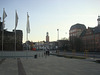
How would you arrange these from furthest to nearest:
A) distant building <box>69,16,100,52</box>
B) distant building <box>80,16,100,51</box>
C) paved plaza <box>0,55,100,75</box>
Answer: distant building <box>69,16,100,52</box> → distant building <box>80,16,100,51</box> → paved plaza <box>0,55,100,75</box>

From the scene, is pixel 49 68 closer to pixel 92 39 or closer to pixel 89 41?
pixel 92 39

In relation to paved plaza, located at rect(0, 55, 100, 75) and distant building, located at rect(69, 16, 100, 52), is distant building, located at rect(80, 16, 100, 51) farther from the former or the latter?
paved plaza, located at rect(0, 55, 100, 75)

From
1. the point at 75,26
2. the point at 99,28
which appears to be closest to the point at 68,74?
the point at 99,28

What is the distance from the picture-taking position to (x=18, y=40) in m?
47.4

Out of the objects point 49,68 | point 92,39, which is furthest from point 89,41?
point 49,68

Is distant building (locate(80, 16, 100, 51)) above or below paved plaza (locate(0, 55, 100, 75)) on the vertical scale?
above

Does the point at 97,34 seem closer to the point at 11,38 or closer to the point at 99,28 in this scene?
the point at 99,28

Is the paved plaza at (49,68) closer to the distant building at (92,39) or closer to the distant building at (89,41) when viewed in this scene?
the distant building at (89,41)

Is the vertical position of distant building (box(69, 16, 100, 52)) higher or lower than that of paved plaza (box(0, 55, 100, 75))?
higher

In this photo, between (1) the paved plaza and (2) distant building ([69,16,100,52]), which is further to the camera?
(2) distant building ([69,16,100,52])

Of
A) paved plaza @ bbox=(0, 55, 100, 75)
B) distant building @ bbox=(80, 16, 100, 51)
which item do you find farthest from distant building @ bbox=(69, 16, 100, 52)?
paved plaza @ bbox=(0, 55, 100, 75)

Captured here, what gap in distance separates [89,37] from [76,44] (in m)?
13.5

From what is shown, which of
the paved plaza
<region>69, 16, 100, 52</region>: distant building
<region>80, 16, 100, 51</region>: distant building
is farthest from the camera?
<region>69, 16, 100, 52</region>: distant building

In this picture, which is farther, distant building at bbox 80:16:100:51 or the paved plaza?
distant building at bbox 80:16:100:51
